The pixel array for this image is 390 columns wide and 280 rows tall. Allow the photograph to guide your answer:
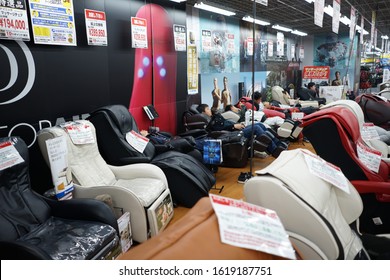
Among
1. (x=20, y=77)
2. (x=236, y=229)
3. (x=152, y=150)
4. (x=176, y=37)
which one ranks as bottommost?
(x=152, y=150)

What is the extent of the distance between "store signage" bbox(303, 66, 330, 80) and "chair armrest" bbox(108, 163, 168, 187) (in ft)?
27.0

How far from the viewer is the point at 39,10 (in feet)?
9.71

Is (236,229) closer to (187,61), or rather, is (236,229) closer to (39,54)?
(39,54)

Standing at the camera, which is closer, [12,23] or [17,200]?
[17,200]

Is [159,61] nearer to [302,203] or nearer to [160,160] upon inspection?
[160,160]

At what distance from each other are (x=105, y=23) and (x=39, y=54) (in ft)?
3.53

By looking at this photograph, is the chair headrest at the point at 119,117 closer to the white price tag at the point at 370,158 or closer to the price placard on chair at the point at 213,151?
the price placard on chair at the point at 213,151

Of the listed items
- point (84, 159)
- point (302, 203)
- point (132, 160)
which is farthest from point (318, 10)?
point (302, 203)

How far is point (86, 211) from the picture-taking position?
84.5 inches

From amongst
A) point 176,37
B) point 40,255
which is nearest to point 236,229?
point 40,255

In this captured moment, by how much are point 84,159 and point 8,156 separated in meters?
0.87

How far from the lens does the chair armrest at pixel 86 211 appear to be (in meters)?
2.12

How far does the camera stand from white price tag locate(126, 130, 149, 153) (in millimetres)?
3447

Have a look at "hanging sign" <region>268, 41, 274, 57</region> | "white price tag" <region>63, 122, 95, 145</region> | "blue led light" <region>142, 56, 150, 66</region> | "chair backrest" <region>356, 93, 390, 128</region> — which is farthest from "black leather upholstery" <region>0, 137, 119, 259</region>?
"hanging sign" <region>268, 41, 274, 57</region>
